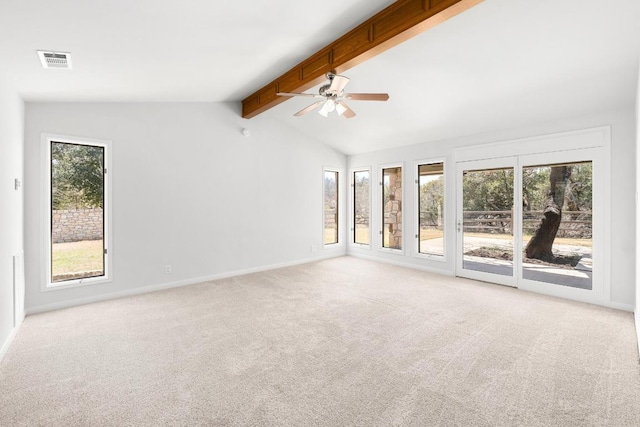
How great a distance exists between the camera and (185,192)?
5.00 m

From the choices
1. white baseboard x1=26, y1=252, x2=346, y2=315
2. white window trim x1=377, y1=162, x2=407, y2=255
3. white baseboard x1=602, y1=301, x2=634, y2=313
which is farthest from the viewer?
white window trim x1=377, y1=162, x2=407, y2=255

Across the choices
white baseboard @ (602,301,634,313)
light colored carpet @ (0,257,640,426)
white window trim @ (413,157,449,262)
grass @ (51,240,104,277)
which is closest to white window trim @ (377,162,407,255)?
white window trim @ (413,157,449,262)

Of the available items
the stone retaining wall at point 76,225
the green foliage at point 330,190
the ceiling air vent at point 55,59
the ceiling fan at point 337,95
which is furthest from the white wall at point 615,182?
the stone retaining wall at point 76,225

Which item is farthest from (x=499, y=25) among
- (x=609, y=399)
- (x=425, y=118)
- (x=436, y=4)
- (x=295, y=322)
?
(x=295, y=322)

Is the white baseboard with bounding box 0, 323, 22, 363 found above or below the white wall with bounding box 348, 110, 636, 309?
below

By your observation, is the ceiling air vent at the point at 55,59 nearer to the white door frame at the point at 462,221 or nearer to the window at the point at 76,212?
the window at the point at 76,212

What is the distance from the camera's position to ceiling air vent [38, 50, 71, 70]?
2.64 meters

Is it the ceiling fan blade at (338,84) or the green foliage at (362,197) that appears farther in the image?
the green foliage at (362,197)

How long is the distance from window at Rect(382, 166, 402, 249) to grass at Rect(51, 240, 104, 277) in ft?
16.9

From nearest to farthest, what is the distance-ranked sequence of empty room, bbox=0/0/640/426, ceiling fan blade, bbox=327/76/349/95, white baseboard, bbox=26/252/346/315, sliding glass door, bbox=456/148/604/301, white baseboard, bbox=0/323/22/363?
empty room, bbox=0/0/640/426, white baseboard, bbox=0/323/22/363, ceiling fan blade, bbox=327/76/349/95, white baseboard, bbox=26/252/346/315, sliding glass door, bbox=456/148/604/301

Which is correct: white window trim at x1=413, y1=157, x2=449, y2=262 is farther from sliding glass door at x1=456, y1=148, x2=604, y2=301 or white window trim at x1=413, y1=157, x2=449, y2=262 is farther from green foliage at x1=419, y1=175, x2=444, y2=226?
sliding glass door at x1=456, y1=148, x2=604, y2=301

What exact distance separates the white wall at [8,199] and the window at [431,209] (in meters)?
5.80

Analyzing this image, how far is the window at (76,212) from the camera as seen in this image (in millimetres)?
3986

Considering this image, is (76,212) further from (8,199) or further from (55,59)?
(55,59)
